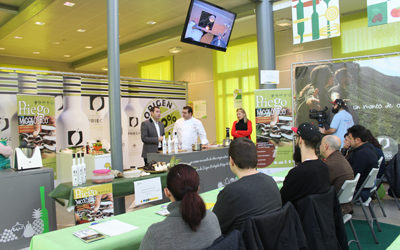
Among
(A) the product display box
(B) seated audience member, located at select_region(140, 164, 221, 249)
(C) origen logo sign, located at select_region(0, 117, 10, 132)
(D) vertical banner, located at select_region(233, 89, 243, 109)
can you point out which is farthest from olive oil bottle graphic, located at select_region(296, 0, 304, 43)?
(C) origen logo sign, located at select_region(0, 117, 10, 132)

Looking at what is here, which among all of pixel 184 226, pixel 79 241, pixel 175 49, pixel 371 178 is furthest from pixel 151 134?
pixel 184 226

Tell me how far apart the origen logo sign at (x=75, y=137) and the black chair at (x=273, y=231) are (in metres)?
6.17

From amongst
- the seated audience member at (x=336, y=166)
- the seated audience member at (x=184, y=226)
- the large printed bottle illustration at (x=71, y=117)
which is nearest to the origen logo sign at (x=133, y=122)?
the large printed bottle illustration at (x=71, y=117)

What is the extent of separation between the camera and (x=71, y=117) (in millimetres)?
7020

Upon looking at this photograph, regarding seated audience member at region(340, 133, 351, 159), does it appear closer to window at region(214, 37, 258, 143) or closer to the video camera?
the video camera

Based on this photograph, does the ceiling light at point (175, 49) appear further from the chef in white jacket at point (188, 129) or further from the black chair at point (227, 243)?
the black chair at point (227, 243)

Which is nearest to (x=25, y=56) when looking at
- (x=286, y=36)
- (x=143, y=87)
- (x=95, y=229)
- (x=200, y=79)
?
(x=143, y=87)

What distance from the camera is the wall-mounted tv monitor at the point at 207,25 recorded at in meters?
4.58

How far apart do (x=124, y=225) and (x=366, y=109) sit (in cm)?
441

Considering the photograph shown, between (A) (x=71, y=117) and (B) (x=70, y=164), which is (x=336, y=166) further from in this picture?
(A) (x=71, y=117)

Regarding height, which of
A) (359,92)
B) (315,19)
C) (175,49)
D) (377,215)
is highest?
(175,49)

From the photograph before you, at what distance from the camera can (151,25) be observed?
775 cm

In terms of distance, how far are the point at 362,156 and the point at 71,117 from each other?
5.77 m

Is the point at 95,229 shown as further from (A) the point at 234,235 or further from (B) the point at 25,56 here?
(B) the point at 25,56
